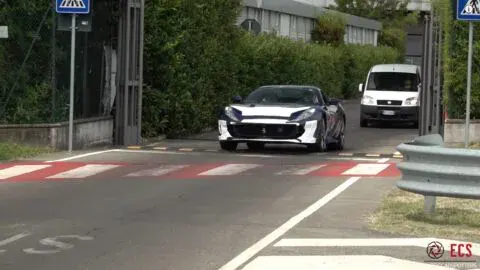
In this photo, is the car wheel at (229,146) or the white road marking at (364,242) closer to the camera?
the white road marking at (364,242)

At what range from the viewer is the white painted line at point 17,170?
15117 millimetres

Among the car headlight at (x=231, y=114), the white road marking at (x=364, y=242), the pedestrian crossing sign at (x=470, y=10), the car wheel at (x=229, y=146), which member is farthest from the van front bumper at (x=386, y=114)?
the white road marking at (x=364, y=242)

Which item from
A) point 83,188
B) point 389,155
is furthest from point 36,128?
point 389,155

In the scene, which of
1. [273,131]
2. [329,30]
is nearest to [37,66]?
[273,131]

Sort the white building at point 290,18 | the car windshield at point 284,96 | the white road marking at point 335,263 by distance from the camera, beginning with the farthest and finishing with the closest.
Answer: the white building at point 290,18 < the car windshield at point 284,96 < the white road marking at point 335,263

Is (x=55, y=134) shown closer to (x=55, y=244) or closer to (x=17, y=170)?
(x=17, y=170)

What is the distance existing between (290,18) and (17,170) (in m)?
34.8

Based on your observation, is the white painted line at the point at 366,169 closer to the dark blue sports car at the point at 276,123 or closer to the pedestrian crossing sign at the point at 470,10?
the dark blue sports car at the point at 276,123

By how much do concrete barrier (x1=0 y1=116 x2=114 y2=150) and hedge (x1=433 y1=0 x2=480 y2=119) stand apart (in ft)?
26.2

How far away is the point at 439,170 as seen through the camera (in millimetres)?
10281

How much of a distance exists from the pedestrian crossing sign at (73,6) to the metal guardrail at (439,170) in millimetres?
9341

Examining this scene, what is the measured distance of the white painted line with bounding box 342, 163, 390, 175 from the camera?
1608 cm

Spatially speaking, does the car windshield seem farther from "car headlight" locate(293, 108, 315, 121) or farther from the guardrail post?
the guardrail post

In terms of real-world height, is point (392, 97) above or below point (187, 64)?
below
